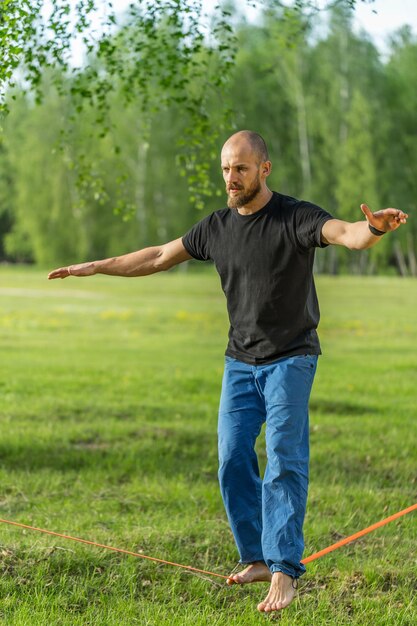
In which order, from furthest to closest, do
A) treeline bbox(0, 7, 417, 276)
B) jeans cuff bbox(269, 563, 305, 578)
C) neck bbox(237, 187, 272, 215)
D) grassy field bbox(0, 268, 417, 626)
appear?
treeline bbox(0, 7, 417, 276)
grassy field bbox(0, 268, 417, 626)
neck bbox(237, 187, 272, 215)
jeans cuff bbox(269, 563, 305, 578)

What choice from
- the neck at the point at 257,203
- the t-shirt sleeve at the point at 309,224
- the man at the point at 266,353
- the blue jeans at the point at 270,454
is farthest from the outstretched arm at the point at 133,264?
the t-shirt sleeve at the point at 309,224

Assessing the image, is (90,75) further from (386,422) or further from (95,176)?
(386,422)

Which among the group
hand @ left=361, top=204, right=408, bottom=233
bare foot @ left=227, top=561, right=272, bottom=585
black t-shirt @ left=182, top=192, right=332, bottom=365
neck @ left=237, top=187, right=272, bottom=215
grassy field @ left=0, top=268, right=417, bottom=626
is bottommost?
grassy field @ left=0, top=268, right=417, bottom=626

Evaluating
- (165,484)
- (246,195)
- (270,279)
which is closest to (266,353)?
(270,279)

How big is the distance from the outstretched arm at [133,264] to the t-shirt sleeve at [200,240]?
6.4 inches

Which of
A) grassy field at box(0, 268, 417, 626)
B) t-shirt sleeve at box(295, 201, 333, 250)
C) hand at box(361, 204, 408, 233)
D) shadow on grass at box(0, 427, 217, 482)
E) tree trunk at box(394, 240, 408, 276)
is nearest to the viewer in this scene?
hand at box(361, 204, 408, 233)

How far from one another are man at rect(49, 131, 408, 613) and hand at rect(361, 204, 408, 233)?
0.25m

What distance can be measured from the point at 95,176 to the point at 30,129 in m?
42.6

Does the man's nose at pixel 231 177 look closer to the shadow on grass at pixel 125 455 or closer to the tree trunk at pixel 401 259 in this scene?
the shadow on grass at pixel 125 455

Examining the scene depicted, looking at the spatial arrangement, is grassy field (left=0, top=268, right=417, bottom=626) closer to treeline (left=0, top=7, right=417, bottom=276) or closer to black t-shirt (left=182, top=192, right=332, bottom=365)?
black t-shirt (left=182, top=192, right=332, bottom=365)

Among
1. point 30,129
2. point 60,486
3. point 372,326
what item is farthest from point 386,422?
point 30,129

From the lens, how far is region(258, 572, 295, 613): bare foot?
4.77 meters

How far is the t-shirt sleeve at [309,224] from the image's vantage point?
4677mm

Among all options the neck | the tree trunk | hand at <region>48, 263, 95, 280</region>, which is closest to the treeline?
the tree trunk
